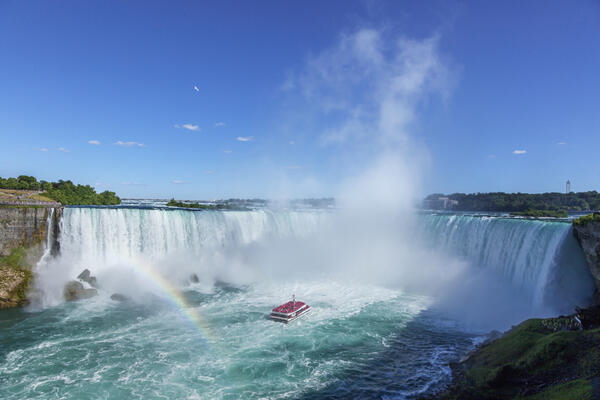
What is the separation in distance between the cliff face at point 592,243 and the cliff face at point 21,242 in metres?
30.1

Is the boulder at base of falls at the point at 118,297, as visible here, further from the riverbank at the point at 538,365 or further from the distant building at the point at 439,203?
the distant building at the point at 439,203

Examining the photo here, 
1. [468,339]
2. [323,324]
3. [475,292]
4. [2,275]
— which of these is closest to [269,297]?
[323,324]

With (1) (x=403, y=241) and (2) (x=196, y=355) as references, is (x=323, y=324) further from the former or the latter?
(1) (x=403, y=241)

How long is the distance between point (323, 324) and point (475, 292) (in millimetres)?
11066

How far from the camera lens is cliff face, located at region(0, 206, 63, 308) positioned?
1994 cm

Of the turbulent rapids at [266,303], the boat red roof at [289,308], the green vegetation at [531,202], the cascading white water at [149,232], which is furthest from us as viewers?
the green vegetation at [531,202]

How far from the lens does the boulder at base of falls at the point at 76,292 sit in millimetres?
20325

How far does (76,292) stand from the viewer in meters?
20.5

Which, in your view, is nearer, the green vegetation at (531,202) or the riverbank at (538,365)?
the riverbank at (538,365)

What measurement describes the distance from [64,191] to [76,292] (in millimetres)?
31377

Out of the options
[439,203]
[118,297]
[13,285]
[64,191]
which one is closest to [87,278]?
[118,297]

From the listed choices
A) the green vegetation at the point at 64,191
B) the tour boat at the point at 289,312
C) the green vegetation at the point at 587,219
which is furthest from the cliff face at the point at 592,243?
the green vegetation at the point at 64,191

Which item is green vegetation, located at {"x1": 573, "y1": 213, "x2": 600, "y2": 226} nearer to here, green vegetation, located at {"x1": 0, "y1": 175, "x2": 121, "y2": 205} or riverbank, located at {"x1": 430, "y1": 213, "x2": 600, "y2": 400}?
riverbank, located at {"x1": 430, "y1": 213, "x2": 600, "y2": 400}

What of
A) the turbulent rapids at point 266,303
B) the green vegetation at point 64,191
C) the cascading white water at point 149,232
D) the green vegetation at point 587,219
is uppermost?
the green vegetation at point 64,191
